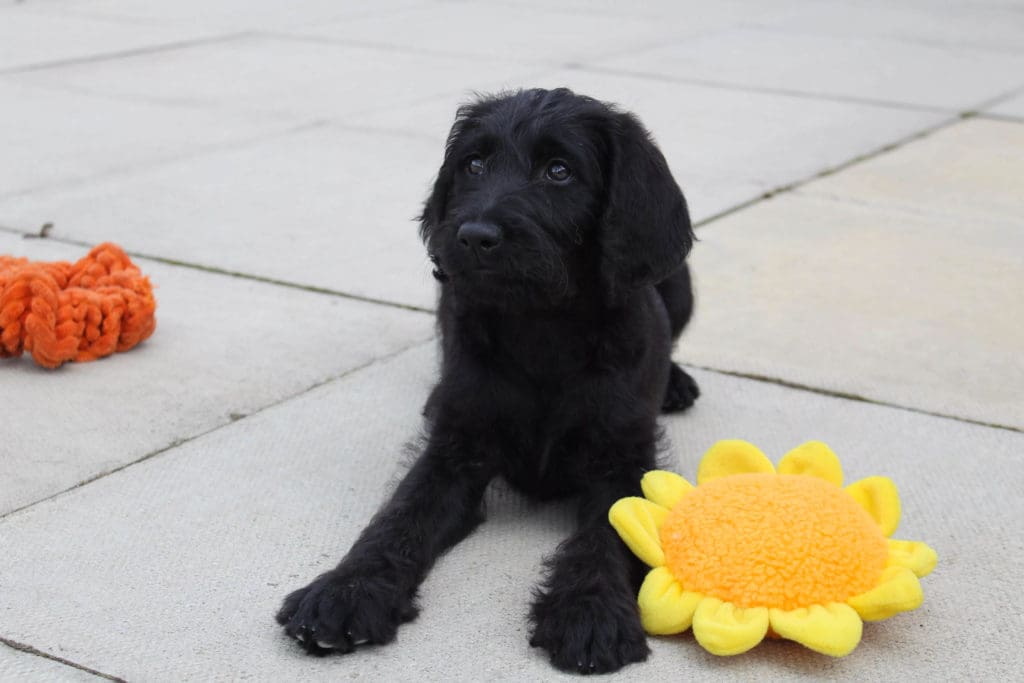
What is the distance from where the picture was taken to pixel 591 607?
305cm

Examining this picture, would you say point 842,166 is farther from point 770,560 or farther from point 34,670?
point 34,670

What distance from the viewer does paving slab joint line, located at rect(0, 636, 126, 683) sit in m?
2.91

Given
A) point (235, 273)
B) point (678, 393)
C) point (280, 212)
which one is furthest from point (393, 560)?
point (280, 212)

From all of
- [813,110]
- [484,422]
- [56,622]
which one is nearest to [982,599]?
[484,422]

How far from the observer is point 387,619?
3078 mm

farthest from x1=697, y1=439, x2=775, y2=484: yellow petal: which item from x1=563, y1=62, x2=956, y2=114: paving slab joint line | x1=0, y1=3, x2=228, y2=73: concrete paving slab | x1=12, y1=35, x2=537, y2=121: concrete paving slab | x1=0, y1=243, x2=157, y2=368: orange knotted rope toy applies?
x1=0, y1=3, x2=228, y2=73: concrete paving slab

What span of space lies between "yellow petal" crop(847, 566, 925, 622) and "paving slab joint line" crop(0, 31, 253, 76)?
28.0 ft

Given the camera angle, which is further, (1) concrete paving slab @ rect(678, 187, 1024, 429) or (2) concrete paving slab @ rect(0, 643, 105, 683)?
(1) concrete paving slab @ rect(678, 187, 1024, 429)

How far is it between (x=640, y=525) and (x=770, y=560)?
0.35 metres

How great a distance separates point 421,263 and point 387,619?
318 centimetres

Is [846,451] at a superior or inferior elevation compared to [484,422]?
inferior

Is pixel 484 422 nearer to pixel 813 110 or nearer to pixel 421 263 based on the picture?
pixel 421 263

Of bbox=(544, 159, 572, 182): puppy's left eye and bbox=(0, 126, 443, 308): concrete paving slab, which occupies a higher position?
bbox=(544, 159, 572, 182): puppy's left eye

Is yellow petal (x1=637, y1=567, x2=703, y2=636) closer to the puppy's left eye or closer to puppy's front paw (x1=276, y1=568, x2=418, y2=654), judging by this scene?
puppy's front paw (x1=276, y1=568, x2=418, y2=654)
